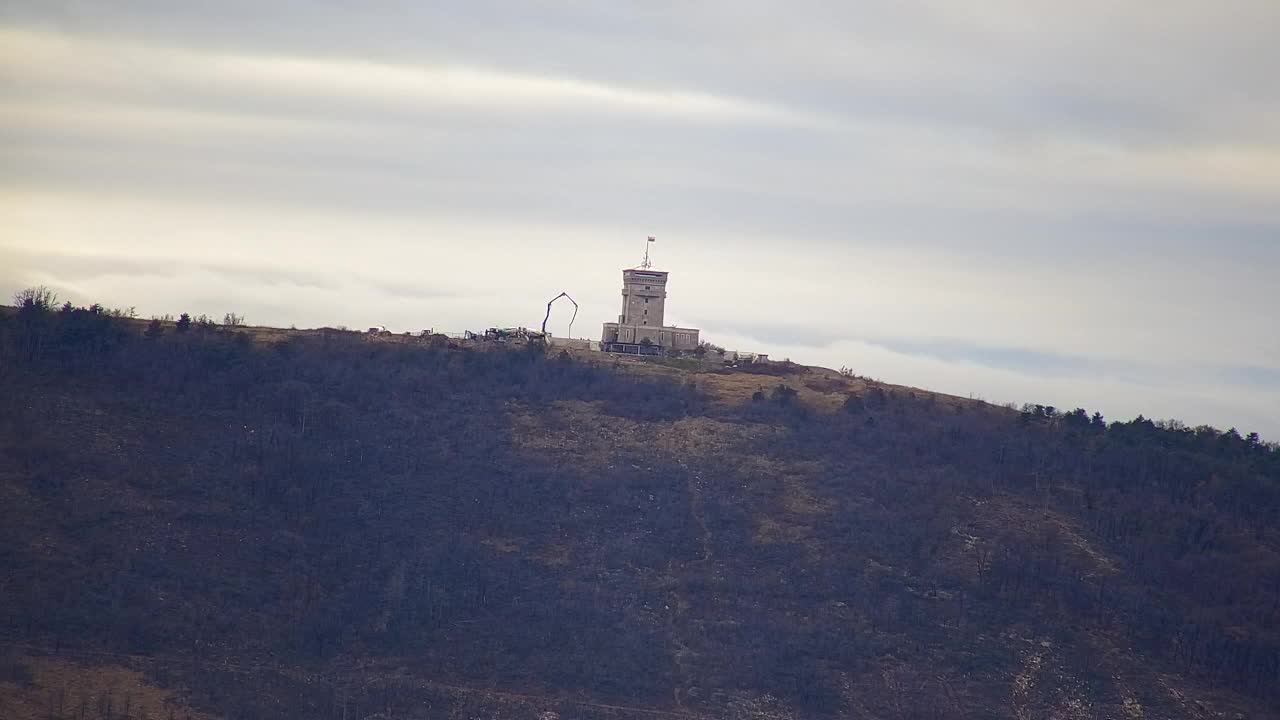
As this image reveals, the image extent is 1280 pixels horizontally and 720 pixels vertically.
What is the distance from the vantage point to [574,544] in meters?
69.4

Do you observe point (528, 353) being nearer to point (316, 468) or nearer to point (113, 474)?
point (316, 468)

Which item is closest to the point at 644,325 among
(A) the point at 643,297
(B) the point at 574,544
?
(A) the point at 643,297

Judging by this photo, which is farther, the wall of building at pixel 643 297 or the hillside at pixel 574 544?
the wall of building at pixel 643 297

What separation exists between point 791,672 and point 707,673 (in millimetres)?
3587

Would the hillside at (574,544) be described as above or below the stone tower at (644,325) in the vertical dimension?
below

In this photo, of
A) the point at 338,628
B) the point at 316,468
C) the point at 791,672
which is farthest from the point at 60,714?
the point at 791,672

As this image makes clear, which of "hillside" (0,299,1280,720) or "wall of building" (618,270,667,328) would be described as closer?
"hillside" (0,299,1280,720)

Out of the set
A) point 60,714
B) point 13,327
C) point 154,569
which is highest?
point 13,327

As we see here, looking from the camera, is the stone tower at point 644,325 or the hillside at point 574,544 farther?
the stone tower at point 644,325

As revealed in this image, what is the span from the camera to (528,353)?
293 feet

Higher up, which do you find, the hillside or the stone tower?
the stone tower

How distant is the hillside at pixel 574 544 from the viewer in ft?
193

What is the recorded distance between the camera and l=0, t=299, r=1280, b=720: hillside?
58969 mm

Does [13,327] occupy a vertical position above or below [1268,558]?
above
